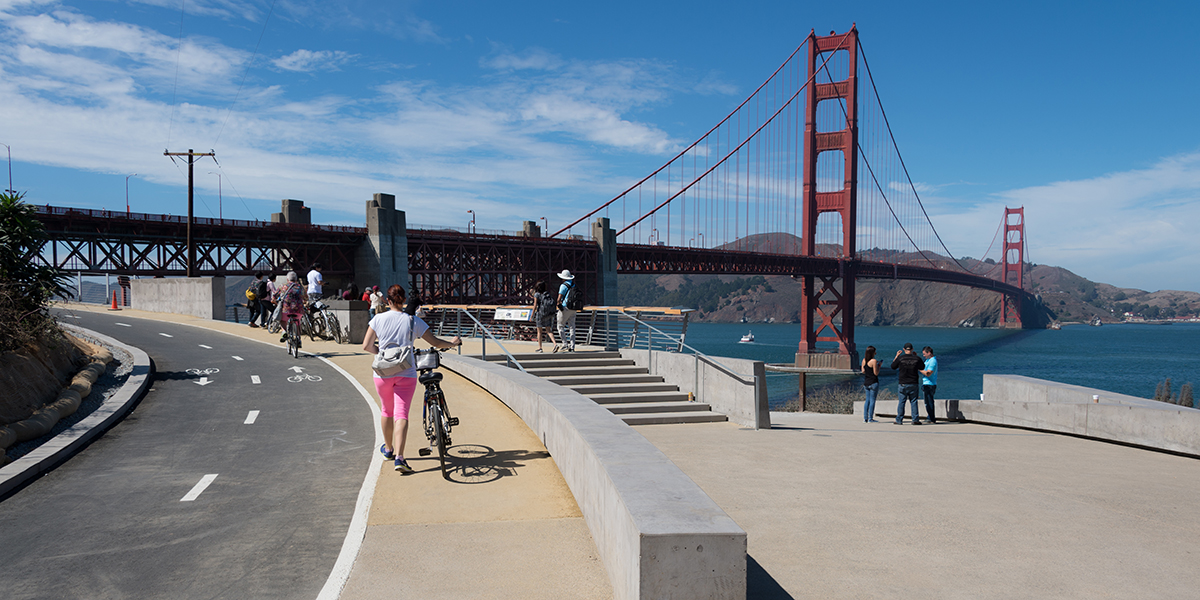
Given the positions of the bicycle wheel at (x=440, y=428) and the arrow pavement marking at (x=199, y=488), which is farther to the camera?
the bicycle wheel at (x=440, y=428)

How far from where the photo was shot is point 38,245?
13.2m

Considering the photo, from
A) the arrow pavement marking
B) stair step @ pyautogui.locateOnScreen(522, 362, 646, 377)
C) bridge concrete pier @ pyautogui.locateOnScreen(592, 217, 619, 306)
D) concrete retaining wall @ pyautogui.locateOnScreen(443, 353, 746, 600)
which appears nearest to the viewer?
concrete retaining wall @ pyautogui.locateOnScreen(443, 353, 746, 600)

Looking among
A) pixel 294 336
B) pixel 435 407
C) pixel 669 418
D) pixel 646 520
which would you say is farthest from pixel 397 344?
pixel 294 336

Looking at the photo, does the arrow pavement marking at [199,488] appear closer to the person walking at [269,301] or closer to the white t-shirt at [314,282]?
the white t-shirt at [314,282]

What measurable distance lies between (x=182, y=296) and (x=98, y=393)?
24186mm

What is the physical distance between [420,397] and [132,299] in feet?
106

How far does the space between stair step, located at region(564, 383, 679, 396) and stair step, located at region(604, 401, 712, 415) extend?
21.2 inches

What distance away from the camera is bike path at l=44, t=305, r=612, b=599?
4566 mm

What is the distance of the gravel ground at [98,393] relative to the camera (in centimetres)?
817

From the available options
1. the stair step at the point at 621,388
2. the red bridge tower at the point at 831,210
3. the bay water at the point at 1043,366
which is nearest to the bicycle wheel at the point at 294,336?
the stair step at the point at 621,388

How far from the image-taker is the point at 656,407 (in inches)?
505

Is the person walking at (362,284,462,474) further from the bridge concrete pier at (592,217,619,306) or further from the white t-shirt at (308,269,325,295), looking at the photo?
the bridge concrete pier at (592,217,619,306)

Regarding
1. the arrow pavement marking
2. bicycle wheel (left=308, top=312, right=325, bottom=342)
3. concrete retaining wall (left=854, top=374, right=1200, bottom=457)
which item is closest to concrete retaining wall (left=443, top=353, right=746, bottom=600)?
the arrow pavement marking

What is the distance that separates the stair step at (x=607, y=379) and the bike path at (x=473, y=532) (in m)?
4.72
